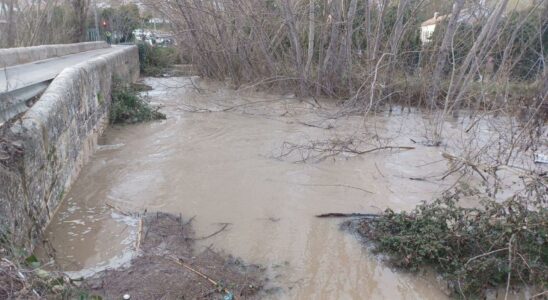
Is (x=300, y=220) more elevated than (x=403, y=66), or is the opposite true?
(x=403, y=66)

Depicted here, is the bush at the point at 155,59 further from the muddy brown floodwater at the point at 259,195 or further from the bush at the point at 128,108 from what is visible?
the muddy brown floodwater at the point at 259,195

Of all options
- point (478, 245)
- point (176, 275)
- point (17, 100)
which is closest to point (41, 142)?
point (17, 100)

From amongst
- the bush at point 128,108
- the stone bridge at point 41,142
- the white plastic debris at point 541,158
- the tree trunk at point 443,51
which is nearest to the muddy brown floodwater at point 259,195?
the stone bridge at point 41,142

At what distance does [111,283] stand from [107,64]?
288 inches

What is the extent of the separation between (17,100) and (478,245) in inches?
189

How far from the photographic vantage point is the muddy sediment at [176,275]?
11.8 feet

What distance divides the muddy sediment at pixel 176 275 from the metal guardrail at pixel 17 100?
67.8 inches

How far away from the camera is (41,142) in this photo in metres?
4.24

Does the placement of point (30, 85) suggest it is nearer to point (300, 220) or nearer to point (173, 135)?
point (173, 135)

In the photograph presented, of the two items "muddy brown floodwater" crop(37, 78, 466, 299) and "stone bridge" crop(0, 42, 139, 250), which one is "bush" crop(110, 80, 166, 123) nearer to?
"muddy brown floodwater" crop(37, 78, 466, 299)

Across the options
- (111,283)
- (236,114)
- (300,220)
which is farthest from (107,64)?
(111,283)

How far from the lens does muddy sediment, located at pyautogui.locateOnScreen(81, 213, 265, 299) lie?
359 cm

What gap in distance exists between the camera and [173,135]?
29.7ft

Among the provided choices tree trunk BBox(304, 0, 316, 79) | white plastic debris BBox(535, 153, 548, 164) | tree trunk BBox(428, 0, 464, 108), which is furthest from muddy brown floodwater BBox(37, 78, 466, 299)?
tree trunk BBox(304, 0, 316, 79)
